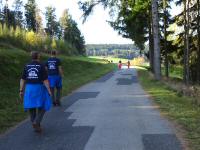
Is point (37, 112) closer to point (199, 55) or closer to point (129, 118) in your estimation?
point (129, 118)

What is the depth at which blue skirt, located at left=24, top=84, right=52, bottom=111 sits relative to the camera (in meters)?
10.4

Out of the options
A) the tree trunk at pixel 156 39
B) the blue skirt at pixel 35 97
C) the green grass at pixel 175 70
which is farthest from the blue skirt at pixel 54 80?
the green grass at pixel 175 70

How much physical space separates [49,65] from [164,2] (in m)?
24.9

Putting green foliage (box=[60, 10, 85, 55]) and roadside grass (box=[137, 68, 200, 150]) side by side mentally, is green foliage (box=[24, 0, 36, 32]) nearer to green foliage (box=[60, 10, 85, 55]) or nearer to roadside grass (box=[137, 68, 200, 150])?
green foliage (box=[60, 10, 85, 55])

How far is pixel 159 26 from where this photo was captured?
45.8 m

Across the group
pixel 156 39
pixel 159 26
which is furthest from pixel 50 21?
pixel 156 39

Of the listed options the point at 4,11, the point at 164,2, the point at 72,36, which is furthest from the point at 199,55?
the point at 72,36

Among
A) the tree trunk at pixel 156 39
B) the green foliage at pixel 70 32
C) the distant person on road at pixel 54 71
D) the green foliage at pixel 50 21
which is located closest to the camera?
the distant person on road at pixel 54 71

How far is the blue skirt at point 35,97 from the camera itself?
34.1ft

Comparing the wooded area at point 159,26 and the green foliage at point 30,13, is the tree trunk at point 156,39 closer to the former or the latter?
the wooded area at point 159,26

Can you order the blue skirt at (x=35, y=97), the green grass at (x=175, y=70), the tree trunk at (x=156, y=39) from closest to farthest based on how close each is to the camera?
1. the blue skirt at (x=35, y=97)
2. the tree trunk at (x=156, y=39)
3. the green grass at (x=175, y=70)

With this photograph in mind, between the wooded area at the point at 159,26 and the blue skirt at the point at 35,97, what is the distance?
66.5 feet

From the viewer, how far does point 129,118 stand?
12.5 meters

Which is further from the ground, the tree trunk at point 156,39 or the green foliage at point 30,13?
the green foliage at point 30,13
